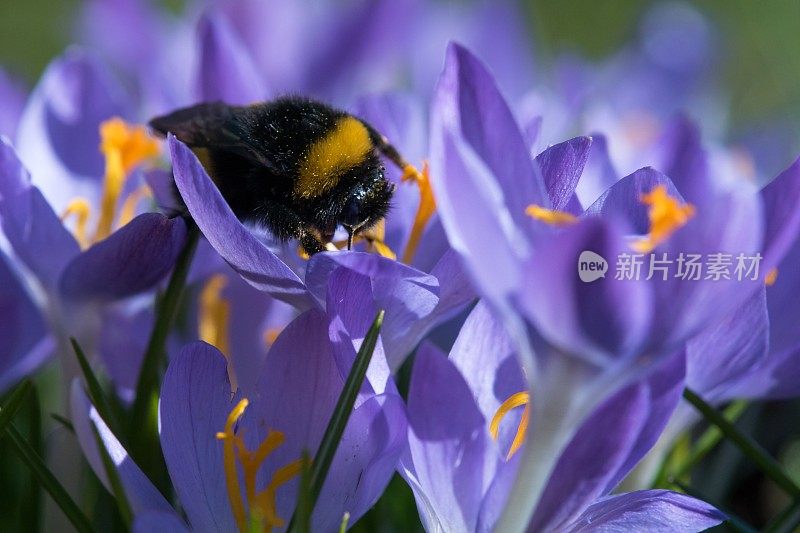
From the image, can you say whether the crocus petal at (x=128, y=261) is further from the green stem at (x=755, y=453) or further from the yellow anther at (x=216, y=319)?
the green stem at (x=755, y=453)

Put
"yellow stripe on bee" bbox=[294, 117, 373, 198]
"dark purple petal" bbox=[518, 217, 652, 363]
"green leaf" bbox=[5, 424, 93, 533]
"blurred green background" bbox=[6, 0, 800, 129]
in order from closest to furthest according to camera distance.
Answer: "dark purple petal" bbox=[518, 217, 652, 363] < "green leaf" bbox=[5, 424, 93, 533] < "yellow stripe on bee" bbox=[294, 117, 373, 198] < "blurred green background" bbox=[6, 0, 800, 129]

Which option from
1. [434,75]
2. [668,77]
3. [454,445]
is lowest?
[668,77]

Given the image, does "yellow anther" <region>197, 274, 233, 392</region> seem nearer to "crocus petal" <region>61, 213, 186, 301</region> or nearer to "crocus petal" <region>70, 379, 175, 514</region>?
"crocus petal" <region>61, 213, 186, 301</region>

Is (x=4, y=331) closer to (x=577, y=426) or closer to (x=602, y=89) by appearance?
(x=577, y=426)

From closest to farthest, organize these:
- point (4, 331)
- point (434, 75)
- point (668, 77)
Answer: point (4, 331) < point (434, 75) < point (668, 77)

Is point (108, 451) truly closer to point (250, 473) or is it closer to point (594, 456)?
point (250, 473)

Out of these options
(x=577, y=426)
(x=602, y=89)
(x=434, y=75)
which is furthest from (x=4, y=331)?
A: (x=602, y=89)

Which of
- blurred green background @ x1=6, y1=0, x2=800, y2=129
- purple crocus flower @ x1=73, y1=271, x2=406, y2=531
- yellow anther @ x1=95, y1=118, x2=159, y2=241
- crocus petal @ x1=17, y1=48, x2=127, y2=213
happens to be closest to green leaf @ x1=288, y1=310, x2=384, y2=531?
purple crocus flower @ x1=73, y1=271, x2=406, y2=531
